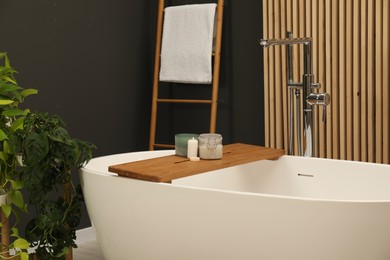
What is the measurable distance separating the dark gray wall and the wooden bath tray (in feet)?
3.11

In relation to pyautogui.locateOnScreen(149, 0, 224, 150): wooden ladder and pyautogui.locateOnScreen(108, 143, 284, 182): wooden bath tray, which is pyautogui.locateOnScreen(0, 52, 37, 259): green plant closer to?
pyautogui.locateOnScreen(108, 143, 284, 182): wooden bath tray

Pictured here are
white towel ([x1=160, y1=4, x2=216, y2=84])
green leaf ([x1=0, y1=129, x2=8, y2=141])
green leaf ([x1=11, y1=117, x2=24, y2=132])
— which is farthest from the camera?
white towel ([x1=160, y1=4, x2=216, y2=84])

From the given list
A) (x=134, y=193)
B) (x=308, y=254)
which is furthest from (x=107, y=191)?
(x=308, y=254)

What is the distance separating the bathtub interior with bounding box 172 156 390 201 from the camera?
10.7 ft

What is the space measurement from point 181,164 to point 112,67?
1598 mm

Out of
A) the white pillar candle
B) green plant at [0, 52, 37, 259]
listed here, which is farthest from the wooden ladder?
green plant at [0, 52, 37, 259]

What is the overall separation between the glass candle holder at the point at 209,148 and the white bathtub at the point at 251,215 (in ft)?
0.79

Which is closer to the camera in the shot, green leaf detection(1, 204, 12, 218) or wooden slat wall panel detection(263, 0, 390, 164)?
green leaf detection(1, 204, 12, 218)

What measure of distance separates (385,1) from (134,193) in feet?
5.87

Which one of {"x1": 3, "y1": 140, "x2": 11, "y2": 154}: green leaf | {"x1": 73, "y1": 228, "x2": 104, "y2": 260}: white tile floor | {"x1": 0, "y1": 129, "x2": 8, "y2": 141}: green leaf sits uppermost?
{"x1": 0, "y1": 129, "x2": 8, "y2": 141}: green leaf

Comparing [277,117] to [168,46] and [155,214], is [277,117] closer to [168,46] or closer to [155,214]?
[168,46]

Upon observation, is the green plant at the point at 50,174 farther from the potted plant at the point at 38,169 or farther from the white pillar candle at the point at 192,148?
the white pillar candle at the point at 192,148

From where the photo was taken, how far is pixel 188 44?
4578mm

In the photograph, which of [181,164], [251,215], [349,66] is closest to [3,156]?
[181,164]
